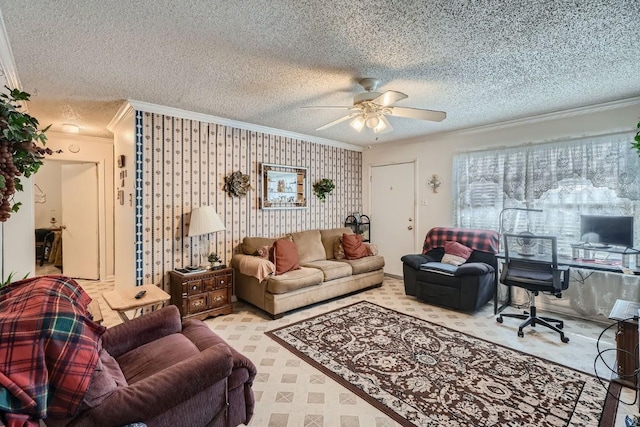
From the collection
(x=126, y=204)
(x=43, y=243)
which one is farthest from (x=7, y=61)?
(x=43, y=243)

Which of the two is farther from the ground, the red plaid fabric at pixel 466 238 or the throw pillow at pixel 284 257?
the red plaid fabric at pixel 466 238

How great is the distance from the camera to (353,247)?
15.8 feet

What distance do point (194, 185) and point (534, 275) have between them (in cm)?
396

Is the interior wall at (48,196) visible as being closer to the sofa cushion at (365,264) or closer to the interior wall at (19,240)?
the interior wall at (19,240)

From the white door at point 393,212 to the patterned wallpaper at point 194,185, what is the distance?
1365mm

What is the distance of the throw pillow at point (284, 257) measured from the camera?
389 centimetres

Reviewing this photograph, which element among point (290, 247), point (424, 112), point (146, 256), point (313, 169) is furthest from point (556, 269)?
point (146, 256)

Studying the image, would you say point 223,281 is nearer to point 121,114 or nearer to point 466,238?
point 121,114

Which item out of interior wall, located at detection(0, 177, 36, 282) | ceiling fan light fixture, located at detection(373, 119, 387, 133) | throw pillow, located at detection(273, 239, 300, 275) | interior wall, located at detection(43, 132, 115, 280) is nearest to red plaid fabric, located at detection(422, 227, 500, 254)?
throw pillow, located at detection(273, 239, 300, 275)

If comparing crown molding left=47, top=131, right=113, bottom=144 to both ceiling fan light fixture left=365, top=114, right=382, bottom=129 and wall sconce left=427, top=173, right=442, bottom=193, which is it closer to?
ceiling fan light fixture left=365, top=114, right=382, bottom=129

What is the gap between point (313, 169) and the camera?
5258 mm

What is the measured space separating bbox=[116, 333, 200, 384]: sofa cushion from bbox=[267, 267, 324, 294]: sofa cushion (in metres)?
1.57

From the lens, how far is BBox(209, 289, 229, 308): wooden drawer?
3.56m

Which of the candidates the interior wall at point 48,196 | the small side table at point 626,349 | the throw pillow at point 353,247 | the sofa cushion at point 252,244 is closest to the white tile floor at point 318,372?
the small side table at point 626,349
